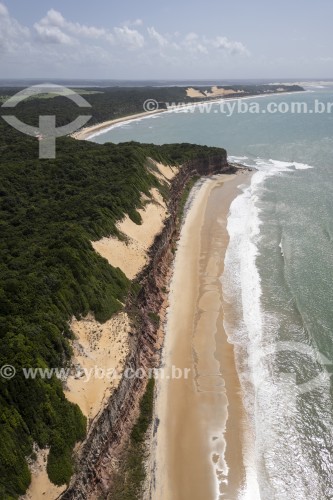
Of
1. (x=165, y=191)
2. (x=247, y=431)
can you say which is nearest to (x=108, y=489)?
(x=247, y=431)

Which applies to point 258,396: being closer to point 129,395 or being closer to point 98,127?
point 129,395
